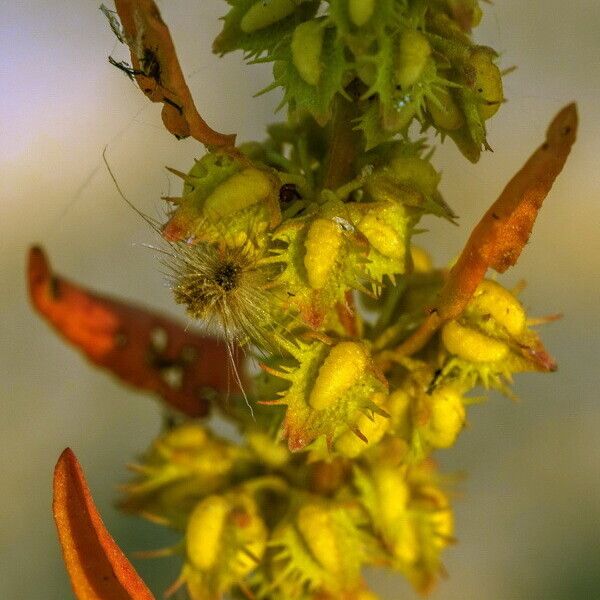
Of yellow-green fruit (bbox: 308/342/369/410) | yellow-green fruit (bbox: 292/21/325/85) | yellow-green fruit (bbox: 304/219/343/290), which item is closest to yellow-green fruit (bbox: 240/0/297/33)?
yellow-green fruit (bbox: 292/21/325/85)

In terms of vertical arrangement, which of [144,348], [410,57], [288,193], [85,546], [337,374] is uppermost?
[410,57]

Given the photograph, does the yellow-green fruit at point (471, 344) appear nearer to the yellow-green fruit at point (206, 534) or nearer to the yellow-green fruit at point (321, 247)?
the yellow-green fruit at point (321, 247)

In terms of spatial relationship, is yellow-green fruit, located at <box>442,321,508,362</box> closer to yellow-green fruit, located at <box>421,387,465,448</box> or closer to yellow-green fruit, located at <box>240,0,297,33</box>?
yellow-green fruit, located at <box>421,387,465,448</box>

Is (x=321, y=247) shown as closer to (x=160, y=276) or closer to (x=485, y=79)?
(x=485, y=79)

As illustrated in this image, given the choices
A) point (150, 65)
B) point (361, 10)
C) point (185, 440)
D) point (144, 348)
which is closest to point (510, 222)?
point (361, 10)

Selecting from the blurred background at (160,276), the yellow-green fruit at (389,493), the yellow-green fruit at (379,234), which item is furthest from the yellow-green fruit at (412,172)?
the blurred background at (160,276)
